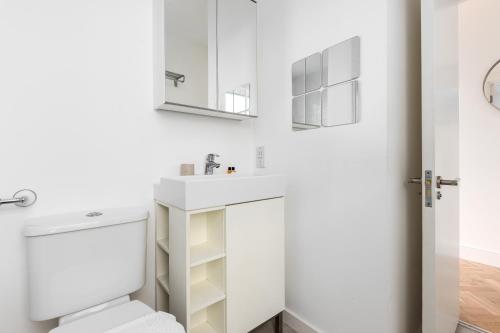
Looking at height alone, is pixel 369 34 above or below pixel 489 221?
above

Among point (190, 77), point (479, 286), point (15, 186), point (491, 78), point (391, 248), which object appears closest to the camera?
point (15, 186)

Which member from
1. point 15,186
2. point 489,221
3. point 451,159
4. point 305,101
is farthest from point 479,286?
point 15,186

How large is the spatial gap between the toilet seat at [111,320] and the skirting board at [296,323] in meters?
0.83

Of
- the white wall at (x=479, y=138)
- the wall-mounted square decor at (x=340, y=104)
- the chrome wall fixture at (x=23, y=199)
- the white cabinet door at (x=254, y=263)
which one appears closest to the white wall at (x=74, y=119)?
the chrome wall fixture at (x=23, y=199)

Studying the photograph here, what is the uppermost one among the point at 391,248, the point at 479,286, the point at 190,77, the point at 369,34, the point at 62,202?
the point at 369,34

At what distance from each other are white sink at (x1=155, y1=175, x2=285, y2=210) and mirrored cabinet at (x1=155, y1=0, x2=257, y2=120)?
44 cm

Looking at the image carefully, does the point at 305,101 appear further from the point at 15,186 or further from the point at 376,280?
the point at 15,186

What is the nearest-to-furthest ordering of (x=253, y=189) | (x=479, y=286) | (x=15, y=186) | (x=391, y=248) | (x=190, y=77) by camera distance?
(x=15, y=186) < (x=391, y=248) < (x=253, y=189) < (x=190, y=77) < (x=479, y=286)

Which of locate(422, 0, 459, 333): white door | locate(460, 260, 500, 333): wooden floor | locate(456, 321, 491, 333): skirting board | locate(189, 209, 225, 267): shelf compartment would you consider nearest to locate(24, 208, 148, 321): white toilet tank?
locate(189, 209, 225, 267): shelf compartment

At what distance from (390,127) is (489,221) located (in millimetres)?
2074

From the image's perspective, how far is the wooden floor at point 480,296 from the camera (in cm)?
143

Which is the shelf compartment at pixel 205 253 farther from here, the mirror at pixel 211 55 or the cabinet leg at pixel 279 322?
the mirror at pixel 211 55

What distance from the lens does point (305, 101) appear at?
1305 mm

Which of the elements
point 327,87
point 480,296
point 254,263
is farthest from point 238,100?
point 480,296
